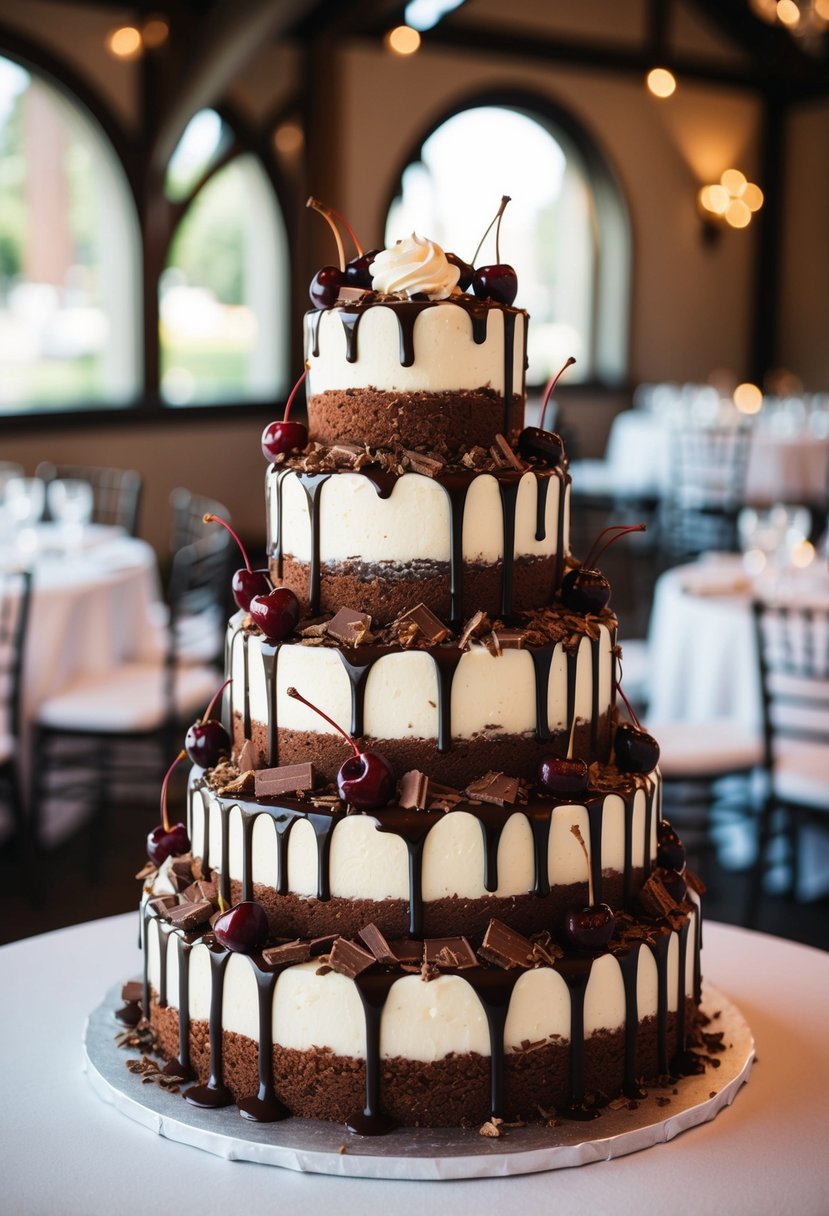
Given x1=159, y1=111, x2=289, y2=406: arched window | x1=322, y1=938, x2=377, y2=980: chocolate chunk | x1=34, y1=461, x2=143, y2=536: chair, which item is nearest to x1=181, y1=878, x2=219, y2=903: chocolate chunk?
x1=322, y1=938, x2=377, y2=980: chocolate chunk

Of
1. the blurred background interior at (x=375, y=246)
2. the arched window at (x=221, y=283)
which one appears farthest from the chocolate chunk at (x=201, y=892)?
the arched window at (x=221, y=283)

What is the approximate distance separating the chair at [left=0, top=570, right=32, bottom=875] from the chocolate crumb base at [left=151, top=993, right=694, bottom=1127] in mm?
2416

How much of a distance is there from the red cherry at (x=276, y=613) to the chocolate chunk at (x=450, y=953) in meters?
0.40

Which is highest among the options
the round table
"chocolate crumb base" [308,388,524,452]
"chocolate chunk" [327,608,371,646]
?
"chocolate crumb base" [308,388,524,452]

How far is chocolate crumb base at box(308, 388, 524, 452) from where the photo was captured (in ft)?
5.32

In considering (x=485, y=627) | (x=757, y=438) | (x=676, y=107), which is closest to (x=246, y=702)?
(x=485, y=627)

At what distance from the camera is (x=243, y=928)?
1.51 meters

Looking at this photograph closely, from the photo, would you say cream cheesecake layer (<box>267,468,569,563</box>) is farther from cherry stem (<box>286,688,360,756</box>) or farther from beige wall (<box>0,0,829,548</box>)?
beige wall (<box>0,0,829,548</box>)

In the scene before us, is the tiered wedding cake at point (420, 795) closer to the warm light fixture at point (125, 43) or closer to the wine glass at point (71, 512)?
the wine glass at point (71, 512)

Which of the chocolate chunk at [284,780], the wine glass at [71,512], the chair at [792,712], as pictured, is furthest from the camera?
the wine glass at [71,512]

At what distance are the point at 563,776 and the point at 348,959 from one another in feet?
1.04

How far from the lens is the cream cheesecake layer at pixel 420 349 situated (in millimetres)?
1598

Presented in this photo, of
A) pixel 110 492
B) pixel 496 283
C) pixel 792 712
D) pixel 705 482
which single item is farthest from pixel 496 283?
pixel 705 482

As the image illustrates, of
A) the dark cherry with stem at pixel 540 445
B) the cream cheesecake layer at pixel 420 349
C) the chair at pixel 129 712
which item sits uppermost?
the cream cheesecake layer at pixel 420 349
